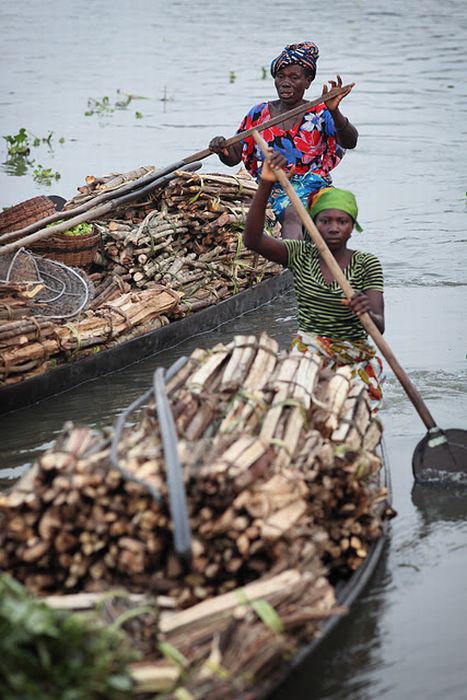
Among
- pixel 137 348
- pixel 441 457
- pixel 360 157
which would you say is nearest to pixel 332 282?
pixel 441 457

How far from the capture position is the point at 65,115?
20.0m

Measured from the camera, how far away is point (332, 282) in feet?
20.1

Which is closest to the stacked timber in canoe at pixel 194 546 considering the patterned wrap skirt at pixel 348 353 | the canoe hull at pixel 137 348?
the patterned wrap skirt at pixel 348 353

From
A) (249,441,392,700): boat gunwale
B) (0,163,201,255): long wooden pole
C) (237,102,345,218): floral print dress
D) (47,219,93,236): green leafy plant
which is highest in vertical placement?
(237,102,345,218): floral print dress

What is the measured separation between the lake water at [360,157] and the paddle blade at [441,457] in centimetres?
11

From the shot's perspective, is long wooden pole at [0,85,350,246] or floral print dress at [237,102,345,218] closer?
long wooden pole at [0,85,350,246]

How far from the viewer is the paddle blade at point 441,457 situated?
607 centimetres

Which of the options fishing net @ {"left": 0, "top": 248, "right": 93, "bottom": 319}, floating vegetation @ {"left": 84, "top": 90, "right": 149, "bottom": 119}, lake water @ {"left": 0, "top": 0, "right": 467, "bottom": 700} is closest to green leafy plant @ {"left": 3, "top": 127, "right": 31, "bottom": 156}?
lake water @ {"left": 0, "top": 0, "right": 467, "bottom": 700}

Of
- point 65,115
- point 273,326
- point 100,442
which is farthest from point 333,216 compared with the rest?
point 65,115

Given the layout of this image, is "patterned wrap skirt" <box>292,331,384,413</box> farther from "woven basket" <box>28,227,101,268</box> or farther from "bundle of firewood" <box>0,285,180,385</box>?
"woven basket" <box>28,227,101,268</box>

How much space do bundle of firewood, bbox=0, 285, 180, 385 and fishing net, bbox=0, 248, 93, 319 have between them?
13 cm

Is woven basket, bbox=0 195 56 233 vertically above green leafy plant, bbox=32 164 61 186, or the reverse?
woven basket, bbox=0 195 56 233

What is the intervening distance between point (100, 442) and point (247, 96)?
59.0 feet

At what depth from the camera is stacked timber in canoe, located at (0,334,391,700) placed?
12.0 feet
